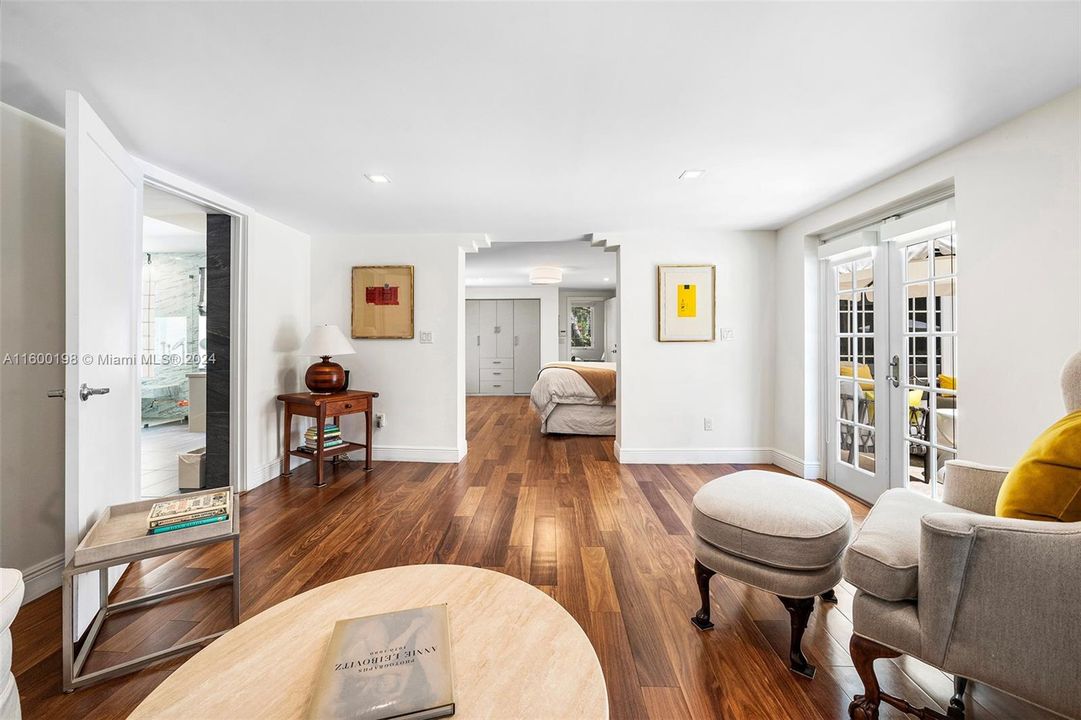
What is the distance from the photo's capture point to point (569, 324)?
9.28 meters

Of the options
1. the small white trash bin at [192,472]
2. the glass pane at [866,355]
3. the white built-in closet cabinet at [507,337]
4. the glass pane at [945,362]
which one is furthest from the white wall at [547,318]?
the glass pane at [945,362]

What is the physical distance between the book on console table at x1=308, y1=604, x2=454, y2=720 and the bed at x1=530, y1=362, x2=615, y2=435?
13.5ft

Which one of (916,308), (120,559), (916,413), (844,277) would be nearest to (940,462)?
(916,413)

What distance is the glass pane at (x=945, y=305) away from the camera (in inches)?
93.7

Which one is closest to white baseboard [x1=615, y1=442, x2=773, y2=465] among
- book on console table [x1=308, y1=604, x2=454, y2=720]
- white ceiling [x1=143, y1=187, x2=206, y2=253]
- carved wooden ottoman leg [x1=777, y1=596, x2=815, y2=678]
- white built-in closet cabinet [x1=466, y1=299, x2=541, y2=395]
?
carved wooden ottoman leg [x1=777, y1=596, x2=815, y2=678]

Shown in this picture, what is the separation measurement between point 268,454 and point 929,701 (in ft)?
13.3

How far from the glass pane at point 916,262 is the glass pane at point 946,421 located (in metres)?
0.74

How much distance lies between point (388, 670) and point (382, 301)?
356 cm

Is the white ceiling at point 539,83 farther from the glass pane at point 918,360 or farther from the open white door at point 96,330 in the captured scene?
the glass pane at point 918,360

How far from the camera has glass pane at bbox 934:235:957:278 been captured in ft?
7.80

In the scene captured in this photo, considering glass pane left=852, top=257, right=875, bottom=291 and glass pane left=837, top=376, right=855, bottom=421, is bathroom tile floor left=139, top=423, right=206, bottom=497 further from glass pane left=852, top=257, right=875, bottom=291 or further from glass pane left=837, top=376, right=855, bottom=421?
glass pane left=852, top=257, right=875, bottom=291

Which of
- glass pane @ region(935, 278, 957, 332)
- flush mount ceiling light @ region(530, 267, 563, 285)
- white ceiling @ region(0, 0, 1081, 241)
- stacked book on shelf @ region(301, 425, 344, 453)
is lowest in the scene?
stacked book on shelf @ region(301, 425, 344, 453)

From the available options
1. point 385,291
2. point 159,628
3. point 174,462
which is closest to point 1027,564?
point 159,628

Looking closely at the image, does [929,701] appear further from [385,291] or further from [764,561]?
[385,291]
